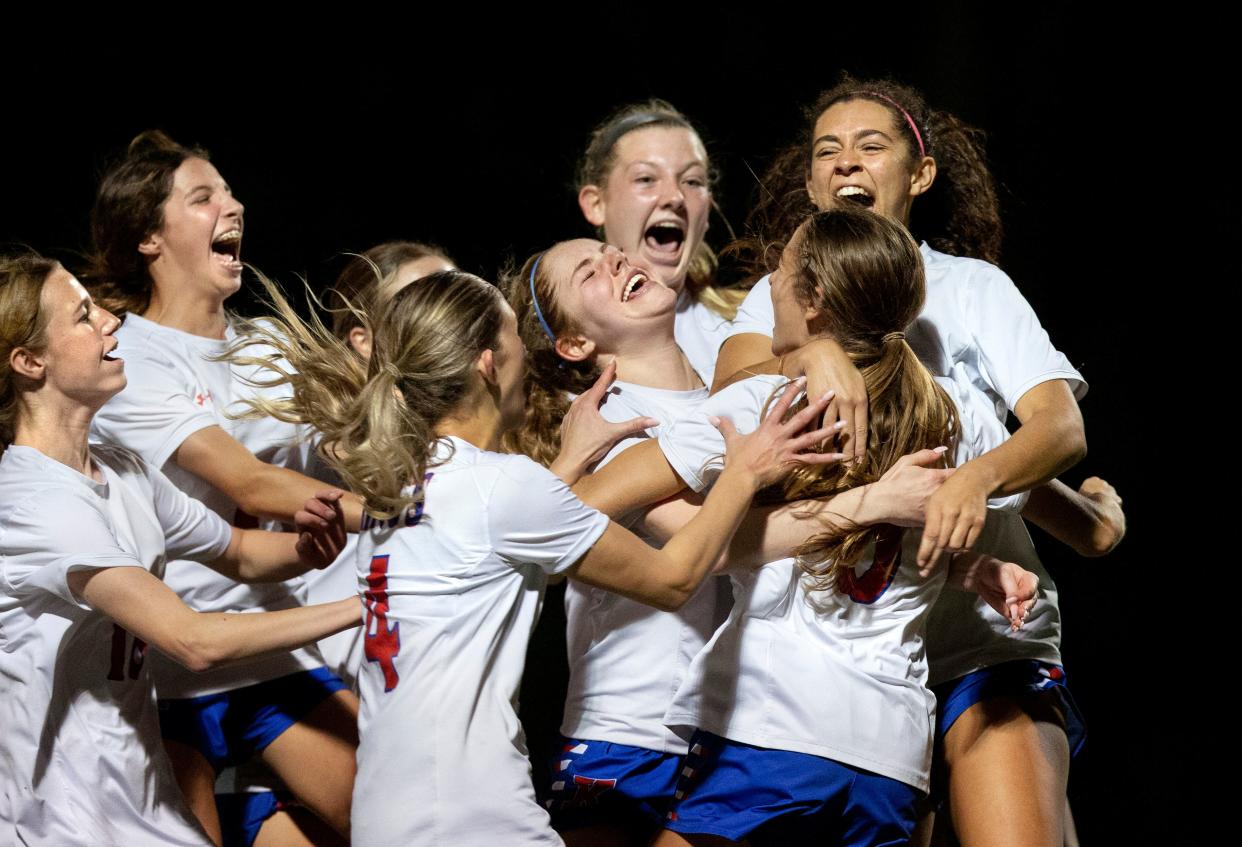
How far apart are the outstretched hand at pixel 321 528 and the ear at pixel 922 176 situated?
1198 millimetres

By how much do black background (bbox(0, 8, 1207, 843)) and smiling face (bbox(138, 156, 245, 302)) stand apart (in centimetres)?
75

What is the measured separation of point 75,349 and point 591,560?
0.92 metres

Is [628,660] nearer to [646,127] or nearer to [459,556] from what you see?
[459,556]

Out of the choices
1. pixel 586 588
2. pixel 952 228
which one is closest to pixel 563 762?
pixel 586 588

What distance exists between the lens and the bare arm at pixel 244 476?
2559 mm

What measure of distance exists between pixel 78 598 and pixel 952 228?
172 centimetres

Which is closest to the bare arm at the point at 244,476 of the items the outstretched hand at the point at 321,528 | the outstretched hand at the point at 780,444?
the outstretched hand at the point at 321,528

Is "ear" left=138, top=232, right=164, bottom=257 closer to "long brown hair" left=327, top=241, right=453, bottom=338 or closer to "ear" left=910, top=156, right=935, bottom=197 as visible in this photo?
"long brown hair" left=327, top=241, right=453, bottom=338

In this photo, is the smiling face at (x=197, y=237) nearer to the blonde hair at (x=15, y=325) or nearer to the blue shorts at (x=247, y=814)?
the blonde hair at (x=15, y=325)

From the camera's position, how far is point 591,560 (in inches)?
77.2

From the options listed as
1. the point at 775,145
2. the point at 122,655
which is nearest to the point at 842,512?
the point at 122,655

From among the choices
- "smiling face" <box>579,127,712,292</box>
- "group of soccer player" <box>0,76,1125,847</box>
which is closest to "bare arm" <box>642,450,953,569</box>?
"group of soccer player" <box>0,76,1125,847</box>

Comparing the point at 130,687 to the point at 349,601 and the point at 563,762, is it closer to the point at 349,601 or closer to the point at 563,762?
the point at 349,601

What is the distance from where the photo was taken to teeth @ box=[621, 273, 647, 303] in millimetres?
2525
